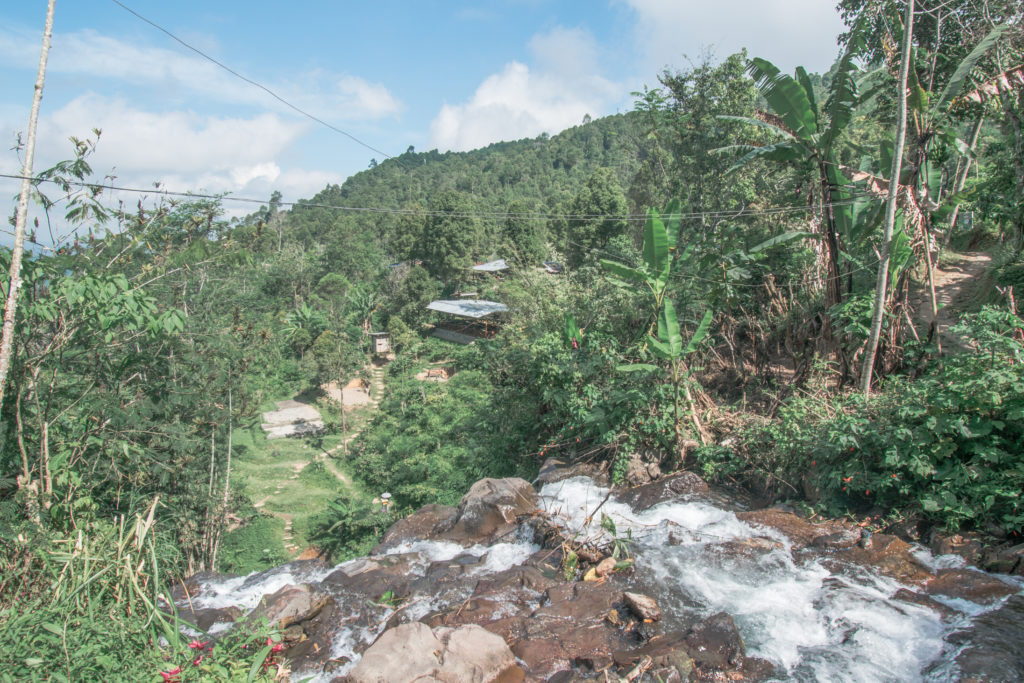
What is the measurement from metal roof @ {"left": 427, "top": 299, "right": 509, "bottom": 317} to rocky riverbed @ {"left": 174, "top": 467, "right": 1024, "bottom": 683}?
1488 centimetres

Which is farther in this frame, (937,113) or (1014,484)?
(937,113)

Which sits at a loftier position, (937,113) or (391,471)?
(937,113)

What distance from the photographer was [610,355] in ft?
29.6

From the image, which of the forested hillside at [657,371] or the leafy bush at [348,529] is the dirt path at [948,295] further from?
the leafy bush at [348,529]

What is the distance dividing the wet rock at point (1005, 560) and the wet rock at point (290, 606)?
247 inches

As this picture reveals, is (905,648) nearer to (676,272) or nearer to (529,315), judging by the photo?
(676,272)

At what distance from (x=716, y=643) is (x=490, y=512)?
372 cm

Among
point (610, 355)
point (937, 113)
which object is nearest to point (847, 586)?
point (610, 355)

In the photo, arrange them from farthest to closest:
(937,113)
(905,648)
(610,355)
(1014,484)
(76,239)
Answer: (610,355)
(937,113)
(76,239)
(1014,484)
(905,648)

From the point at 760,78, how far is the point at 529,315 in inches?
303

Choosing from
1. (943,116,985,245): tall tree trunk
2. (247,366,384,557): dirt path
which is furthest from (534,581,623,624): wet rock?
(943,116,985,245): tall tree trunk

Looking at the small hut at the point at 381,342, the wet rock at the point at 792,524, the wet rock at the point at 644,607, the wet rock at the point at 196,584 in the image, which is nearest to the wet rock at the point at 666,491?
the wet rock at the point at 792,524

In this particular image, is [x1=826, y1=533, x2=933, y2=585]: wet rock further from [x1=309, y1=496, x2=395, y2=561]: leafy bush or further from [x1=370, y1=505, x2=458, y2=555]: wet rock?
[x1=309, y1=496, x2=395, y2=561]: leafy bush

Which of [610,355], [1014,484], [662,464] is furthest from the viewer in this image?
[610,355]
